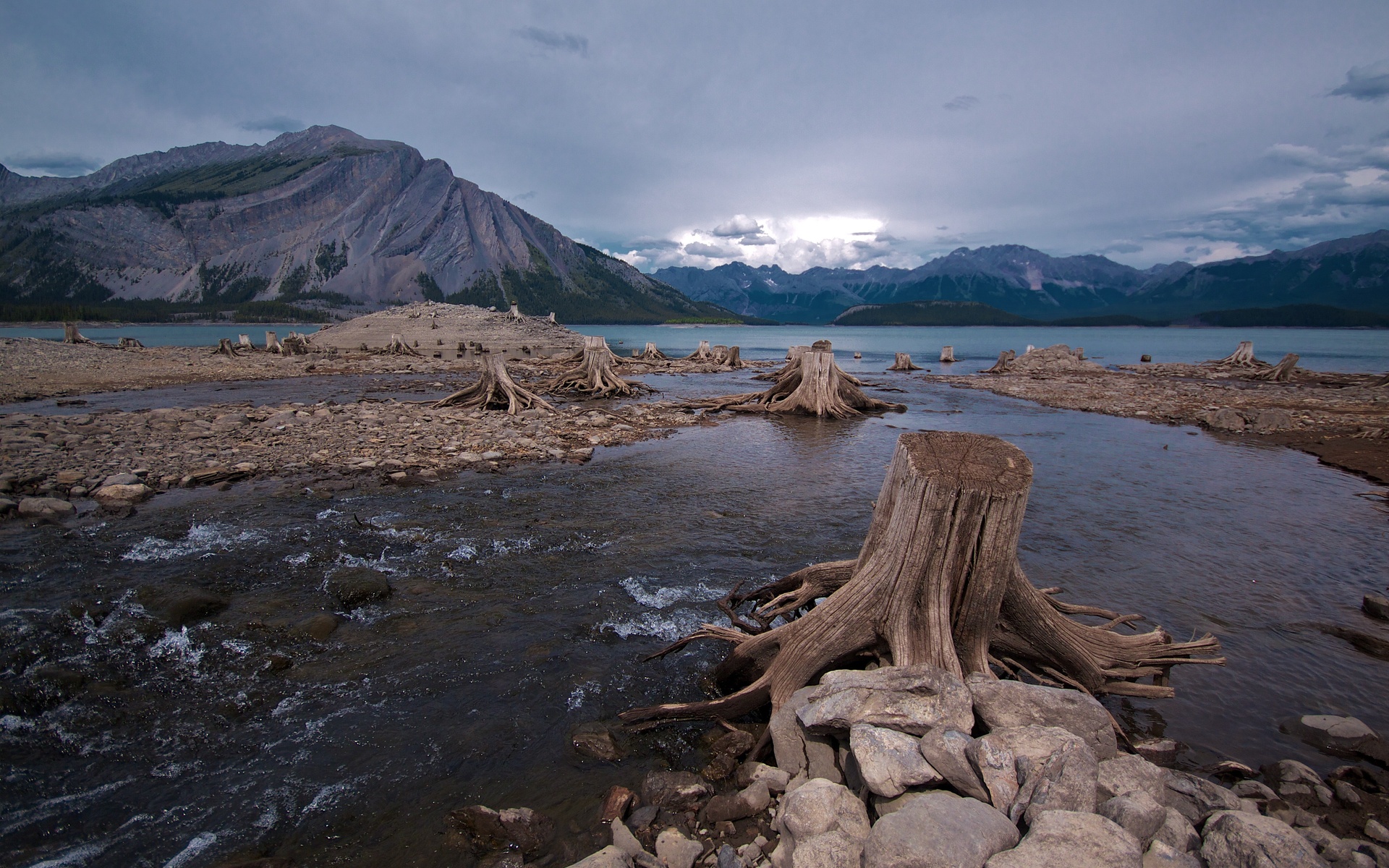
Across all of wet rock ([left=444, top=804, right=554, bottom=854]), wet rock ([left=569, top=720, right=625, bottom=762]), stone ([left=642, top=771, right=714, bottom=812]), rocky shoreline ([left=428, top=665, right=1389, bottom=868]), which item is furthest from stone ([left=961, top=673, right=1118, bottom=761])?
wet rock ([left=444, top=804, right=554, bottom=854])

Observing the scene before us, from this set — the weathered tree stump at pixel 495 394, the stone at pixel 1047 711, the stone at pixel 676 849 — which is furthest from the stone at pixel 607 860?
the weathered tree stump at pixel 495 394

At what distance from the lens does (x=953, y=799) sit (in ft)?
9.94

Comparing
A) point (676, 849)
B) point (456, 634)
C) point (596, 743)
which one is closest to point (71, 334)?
point (456, 634)

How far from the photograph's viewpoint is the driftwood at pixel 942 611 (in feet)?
13.3

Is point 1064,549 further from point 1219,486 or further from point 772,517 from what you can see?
point 1219,486

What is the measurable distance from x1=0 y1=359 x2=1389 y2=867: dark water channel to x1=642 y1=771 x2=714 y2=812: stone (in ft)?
0.86

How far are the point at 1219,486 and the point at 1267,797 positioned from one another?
10.6 m

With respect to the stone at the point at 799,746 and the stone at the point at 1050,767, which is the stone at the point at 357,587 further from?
the stone at the point at 1050,767

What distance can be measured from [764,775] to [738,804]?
28 centimetres

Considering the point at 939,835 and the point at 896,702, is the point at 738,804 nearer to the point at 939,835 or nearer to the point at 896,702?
the point at 896,702

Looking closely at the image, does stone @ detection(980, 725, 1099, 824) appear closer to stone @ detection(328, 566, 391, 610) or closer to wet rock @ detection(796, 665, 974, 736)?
wet rock @ detection(796, 665, 974, 736)

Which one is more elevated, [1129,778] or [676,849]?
[1129,778]

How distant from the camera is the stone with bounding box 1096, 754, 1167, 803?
314cm

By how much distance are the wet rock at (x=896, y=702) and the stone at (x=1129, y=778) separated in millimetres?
701
